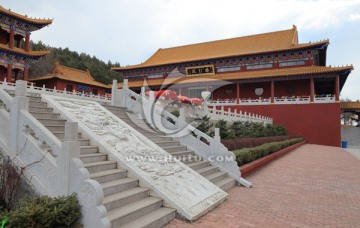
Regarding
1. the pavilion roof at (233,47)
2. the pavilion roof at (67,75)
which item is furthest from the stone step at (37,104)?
the pavilion roof at (233,47)

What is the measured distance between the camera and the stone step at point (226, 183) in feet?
22.1

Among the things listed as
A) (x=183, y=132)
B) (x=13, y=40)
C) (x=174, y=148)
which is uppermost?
(x=13, y=40)

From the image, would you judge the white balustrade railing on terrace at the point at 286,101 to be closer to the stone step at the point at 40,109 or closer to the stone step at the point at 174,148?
the stone step at the point at 174,148

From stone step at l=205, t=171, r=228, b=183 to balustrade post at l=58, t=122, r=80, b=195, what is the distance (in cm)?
394

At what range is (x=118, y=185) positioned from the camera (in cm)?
461

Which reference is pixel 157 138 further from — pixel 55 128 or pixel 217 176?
pixel 55 128

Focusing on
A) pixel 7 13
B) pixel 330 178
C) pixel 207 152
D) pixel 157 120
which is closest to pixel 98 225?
pixel 207 152

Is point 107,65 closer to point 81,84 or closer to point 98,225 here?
point 81,84

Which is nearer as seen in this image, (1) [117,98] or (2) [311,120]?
(1) [117,98]

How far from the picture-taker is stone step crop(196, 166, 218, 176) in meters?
6.83

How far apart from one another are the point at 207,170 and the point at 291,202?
Result: 2247 millimetres

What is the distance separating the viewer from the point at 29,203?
3.28m

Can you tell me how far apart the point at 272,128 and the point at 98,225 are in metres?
18.1

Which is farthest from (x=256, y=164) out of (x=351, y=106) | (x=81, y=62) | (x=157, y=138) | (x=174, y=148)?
(x=81, y=62)
